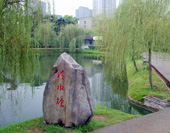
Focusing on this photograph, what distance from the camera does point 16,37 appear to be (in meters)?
2.93

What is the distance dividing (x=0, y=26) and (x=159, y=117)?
3523mm

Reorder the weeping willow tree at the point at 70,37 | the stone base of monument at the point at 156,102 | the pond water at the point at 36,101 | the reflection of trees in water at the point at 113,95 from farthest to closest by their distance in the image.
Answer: the weeping willow tree at the point at 70,37 < the reflection of trees in water at the point at 113,95 < the stone base of monument at the point at 156,102 < the pond water at the point at 36,101

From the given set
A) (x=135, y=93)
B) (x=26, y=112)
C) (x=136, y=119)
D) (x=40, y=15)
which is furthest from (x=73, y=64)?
(x=135, y=93)

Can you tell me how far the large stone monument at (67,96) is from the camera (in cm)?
313

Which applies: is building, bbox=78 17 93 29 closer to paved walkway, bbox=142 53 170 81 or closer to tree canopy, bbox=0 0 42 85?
paved walkway, bbox=142 53 170 81

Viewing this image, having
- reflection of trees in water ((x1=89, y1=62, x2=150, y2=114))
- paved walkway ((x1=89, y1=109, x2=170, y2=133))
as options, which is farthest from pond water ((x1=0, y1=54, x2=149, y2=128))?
paved walkway ((x1=89, y1=109, x2=170, y2=133))

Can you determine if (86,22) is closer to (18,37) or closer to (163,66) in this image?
(163,66)

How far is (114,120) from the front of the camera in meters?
3.79

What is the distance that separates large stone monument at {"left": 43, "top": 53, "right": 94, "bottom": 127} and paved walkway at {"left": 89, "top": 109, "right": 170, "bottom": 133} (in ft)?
1.47

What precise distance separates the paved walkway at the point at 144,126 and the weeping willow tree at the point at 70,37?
2116 cm

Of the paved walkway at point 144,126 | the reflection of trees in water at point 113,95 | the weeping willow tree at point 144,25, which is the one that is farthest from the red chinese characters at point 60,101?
the reflection of trees in water at point 113,95

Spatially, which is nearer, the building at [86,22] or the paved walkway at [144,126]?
the paved walkway at [144,126]

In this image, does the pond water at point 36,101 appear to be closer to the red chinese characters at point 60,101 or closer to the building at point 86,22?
the red chinese characters at point 60,101

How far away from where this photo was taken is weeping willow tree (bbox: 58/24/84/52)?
80.1 feet
